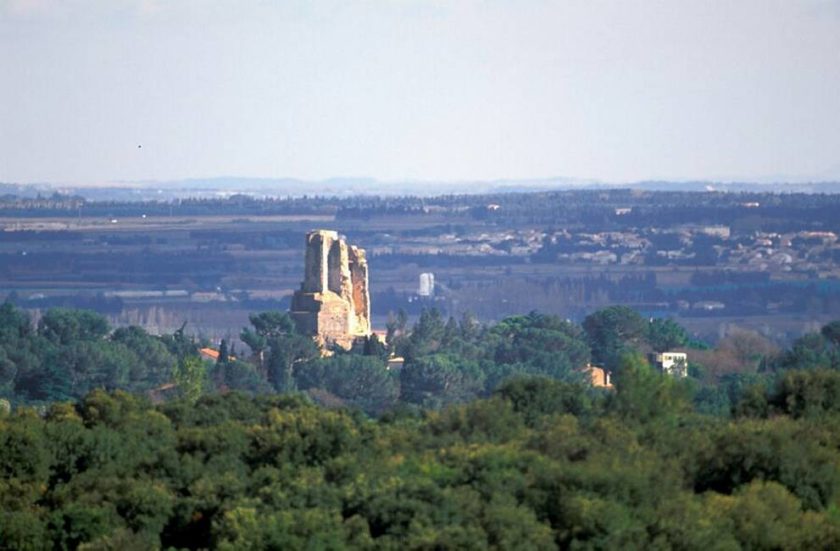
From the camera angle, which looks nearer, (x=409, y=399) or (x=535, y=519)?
(x=535, y=519)

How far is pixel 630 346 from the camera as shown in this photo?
118 metres

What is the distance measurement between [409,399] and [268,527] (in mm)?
54368

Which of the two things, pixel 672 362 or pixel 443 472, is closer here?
pixel 443 472

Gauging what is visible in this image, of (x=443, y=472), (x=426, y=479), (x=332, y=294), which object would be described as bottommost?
(x=332, y=294)

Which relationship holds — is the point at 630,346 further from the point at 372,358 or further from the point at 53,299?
the point at 53,299

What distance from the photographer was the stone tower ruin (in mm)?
127188

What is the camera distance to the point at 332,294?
427 ft

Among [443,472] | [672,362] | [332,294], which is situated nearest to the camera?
[443,472]

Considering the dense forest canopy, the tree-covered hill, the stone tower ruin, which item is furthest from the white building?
the tree-covered hill

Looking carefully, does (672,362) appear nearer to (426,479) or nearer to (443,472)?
(443,472)

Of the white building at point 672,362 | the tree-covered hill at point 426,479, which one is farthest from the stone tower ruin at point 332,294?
the tree-covered hill at point 426,479

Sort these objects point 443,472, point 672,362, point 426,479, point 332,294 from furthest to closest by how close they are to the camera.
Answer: point 332,294 → point 672,362 → point 443,472 → point 426,479

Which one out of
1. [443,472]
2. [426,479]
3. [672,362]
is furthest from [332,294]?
[426,479]

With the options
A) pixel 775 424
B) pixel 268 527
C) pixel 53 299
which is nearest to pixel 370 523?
pixel 268 527
